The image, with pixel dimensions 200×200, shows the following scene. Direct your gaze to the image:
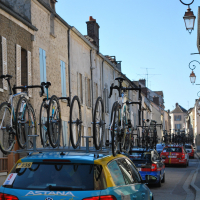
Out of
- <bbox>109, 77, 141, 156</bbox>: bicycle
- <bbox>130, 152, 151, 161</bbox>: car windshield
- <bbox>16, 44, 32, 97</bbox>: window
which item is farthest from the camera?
<bbox>16, 44, 32, 97</bbox>: window

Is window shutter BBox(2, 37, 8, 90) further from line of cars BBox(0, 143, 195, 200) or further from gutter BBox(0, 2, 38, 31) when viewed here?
line of cars BBox(0, 143, 195, 200)

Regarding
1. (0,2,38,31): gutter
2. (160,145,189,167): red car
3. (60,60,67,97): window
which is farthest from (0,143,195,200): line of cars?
(160,145,189,167): red car

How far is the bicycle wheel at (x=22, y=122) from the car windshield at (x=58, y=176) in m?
2.85

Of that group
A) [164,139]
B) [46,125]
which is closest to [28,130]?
[46,125]

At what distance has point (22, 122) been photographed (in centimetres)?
832

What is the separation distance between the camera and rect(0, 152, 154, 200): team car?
484cm

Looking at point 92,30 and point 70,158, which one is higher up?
point 92,30

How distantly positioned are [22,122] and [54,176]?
3.44m

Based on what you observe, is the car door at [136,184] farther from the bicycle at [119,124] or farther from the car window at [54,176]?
the car window at [54,176]

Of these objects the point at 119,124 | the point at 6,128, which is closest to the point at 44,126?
the point at 6,128

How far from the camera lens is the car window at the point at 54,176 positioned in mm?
4961

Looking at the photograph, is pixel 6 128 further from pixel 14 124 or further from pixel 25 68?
pixel 25 68

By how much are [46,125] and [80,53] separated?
1831cm

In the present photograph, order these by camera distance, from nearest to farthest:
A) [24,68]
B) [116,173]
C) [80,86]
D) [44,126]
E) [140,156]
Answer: [116,173] → [44,126] → [140,156] → [24,68] → [80,86]
